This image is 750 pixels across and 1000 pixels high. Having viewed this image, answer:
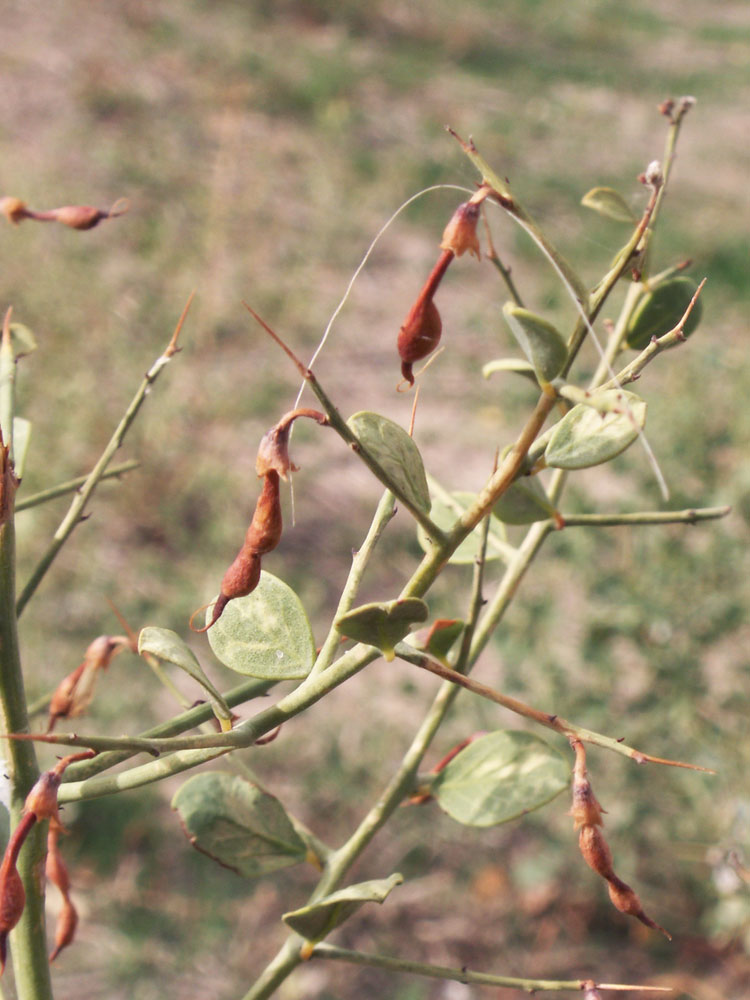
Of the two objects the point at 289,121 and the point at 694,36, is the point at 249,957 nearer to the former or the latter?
the point at 289,121

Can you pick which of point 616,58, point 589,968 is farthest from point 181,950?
point 616,58

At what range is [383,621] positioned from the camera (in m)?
0.37

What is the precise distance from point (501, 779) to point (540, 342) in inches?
10.0

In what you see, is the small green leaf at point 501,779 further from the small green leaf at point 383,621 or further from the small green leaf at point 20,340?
the small green leaf at point 20,340

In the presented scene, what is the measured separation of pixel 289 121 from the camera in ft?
13.4

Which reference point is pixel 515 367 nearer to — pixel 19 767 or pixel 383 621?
pixel 383 621

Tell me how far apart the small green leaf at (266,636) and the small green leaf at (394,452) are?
0.09 meters

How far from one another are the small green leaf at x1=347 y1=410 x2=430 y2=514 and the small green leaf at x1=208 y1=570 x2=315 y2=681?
0.09 metres

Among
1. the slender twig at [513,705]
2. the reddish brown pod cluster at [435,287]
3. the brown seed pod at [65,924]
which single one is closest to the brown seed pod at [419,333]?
the reddish brown pod cluster at [435,287]

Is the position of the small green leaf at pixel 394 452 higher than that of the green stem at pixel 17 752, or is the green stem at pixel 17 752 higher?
the small green leaf at pixel 394 452

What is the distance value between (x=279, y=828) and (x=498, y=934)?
136cm

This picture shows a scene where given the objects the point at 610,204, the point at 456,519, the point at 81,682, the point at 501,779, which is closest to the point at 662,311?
the point at 610,204

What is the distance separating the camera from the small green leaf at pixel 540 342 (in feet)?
1.26

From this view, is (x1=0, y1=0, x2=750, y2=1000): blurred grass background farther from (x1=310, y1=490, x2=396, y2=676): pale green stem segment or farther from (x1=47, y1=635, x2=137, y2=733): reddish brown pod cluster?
(x1=47, y1=635, x2=137, y2=733): reddish brown pod cluster
